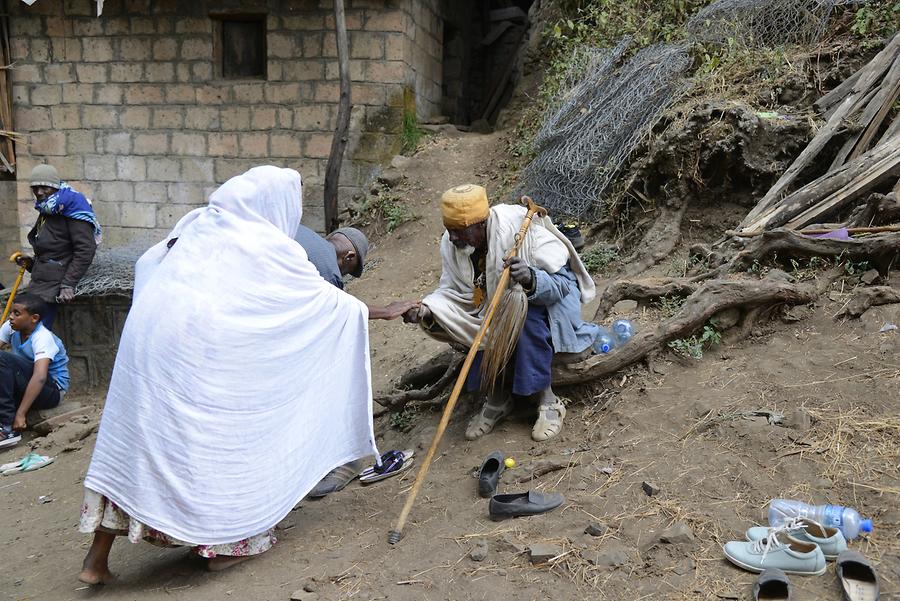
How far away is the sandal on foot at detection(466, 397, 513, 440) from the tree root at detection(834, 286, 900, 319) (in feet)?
6.06

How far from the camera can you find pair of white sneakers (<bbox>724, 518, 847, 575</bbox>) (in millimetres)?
2469

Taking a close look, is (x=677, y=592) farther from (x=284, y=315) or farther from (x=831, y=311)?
(x=831, y=311)

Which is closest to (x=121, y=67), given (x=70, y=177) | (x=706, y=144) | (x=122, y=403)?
(x=70, y=177)

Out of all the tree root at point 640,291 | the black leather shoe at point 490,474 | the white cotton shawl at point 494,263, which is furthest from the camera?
the tree root at point 640,291

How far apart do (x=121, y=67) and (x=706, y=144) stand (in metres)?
7.88

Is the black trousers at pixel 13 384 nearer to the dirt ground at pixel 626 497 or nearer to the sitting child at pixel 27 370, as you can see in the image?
the sitting child at pixel 27 370

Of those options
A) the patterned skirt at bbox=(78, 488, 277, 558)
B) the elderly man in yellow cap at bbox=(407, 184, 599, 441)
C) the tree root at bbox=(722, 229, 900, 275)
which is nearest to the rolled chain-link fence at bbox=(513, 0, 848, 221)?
the tree root at bbox=(722, 229, 900, 275)

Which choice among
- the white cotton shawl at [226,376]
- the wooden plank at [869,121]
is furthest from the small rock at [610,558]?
the wooden plank at [869,121]

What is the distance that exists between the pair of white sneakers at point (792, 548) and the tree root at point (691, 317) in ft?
4.70

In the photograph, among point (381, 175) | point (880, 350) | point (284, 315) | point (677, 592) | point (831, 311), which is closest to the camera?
point (677, 592)

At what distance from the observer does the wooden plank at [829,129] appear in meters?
5.28

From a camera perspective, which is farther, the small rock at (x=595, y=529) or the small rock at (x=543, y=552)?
the small rock at (x=595, y=529)

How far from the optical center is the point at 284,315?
311 centimetres

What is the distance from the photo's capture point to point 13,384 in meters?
6.08
